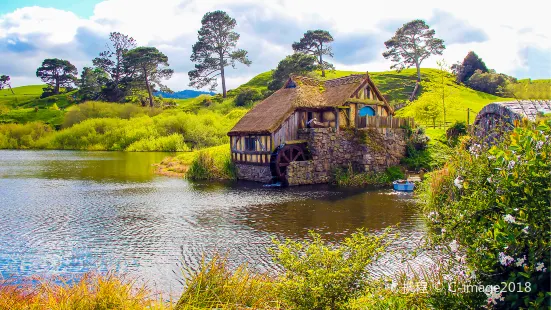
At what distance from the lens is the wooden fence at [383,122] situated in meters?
28.3

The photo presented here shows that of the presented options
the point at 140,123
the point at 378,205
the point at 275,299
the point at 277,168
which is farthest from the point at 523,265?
the point at 140,123

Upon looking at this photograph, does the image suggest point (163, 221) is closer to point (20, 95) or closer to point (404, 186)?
point (404, 186)

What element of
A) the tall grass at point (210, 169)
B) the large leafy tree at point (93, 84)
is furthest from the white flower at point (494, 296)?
the large leafy tree at point (93, 84)

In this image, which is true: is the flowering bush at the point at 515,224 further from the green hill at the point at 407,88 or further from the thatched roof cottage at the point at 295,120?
the green hill at the point at 407,88

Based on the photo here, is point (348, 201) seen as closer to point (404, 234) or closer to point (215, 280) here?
point (404, 234)

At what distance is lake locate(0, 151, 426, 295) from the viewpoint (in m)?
11.3

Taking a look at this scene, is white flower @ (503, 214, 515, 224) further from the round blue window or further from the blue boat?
the round blue window

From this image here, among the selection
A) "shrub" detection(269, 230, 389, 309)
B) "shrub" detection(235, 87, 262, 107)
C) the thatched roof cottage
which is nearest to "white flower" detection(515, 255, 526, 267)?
"shrub" detection(269, 230, 389, 309)

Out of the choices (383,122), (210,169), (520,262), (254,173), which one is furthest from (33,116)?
(520,262)

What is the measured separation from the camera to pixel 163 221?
1630 centimetres

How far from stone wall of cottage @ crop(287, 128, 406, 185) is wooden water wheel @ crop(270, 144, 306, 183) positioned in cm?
69

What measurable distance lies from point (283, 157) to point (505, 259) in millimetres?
22291

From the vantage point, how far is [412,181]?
77.0 ft

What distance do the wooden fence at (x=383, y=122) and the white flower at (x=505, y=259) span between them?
24292 millimetres
